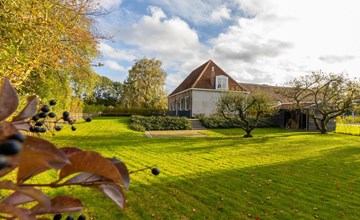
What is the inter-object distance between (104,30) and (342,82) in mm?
20609

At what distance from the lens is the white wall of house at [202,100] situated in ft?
107

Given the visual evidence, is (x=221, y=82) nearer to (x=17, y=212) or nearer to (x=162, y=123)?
(x=162, y=123)

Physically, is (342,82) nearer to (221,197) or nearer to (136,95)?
(221,197)

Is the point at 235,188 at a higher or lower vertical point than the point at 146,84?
lower

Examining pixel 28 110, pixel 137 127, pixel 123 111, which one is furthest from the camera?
pixel 123 111

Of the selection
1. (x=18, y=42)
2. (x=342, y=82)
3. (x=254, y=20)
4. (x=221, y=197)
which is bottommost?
(x=221, y=197)

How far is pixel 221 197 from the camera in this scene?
20.6 ft

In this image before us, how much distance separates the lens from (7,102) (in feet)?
2.67

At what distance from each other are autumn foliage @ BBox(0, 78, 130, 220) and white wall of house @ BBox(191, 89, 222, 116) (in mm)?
31742

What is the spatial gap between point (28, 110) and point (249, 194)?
641cm

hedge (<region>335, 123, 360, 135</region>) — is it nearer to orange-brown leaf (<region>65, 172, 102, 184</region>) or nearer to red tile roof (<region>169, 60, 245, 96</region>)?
red tile roof (<region>169, 60, 245, 96</region>)

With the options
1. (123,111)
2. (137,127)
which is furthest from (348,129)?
(123,111)

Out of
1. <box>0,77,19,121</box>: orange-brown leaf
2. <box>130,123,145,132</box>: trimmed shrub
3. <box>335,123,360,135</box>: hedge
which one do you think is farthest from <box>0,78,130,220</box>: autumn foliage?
<box>335,123,360,135</box>: hedge

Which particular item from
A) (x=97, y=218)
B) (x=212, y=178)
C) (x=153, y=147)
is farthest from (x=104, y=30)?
(x=97, y=218)
